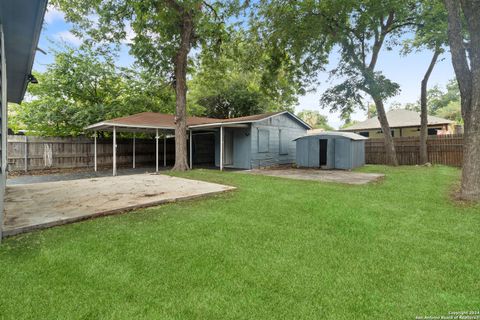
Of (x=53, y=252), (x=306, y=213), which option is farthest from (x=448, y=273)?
(x=53, y=252)

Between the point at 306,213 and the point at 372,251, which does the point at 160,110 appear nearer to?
the point at 306,213

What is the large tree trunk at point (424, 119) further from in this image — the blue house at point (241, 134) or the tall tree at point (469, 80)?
the tall tree at point (469, 80)

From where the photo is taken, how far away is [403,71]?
20.4m

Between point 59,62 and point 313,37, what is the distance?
1351 cm

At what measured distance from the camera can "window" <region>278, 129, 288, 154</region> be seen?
13668 millimetres

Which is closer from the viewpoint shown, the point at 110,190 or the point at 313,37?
the point at 110,190

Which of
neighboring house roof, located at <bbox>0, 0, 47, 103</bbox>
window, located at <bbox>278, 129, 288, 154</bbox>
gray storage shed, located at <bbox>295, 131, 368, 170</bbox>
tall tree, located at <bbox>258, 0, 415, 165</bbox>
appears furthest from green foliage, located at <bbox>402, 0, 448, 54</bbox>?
neighboring house roof, located at <bbox>0, 0, 47, 103</bbox>

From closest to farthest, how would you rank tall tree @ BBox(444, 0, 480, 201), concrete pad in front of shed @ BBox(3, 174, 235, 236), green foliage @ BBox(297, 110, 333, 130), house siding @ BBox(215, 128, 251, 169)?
concrete pad in front of shed @ BBox(3, 174, 235, 236)
tall tree @ BBox(444, 0, 480, 201)
house siding @ BBox(215, 128, 251, 169)
green foliage @ BBox(297, 110, 333, 130)

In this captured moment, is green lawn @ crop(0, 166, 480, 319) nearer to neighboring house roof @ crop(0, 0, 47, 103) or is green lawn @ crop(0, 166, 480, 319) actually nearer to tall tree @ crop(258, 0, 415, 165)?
neighboring house roof @ crop(0, 0, 47, 103)

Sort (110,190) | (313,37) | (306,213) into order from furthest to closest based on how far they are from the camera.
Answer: (313,37) → (110,190) → (306,213)

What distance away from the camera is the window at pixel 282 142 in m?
13.7

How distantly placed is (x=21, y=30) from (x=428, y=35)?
14231 mm

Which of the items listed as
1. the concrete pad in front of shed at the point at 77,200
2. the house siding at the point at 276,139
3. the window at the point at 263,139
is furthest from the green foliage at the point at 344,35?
the concrete pad in front of shed at the point at 77,200

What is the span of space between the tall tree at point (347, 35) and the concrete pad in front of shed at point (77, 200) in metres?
9.41
